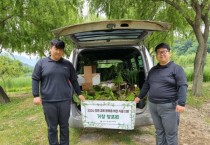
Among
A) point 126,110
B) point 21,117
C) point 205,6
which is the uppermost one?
point 205,6

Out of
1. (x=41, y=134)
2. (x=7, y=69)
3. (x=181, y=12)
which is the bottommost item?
(x=41, y=134)

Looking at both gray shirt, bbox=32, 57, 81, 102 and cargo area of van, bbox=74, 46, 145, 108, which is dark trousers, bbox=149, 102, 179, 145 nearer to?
cargo area of van, bbox=74, 46, 145, 108

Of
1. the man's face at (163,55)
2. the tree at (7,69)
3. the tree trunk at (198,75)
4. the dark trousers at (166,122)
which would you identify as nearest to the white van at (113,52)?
the man's face at (163,55)

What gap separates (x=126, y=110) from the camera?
509 cm

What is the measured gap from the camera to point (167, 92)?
14.8 feet

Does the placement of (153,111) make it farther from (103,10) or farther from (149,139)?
(103,10)

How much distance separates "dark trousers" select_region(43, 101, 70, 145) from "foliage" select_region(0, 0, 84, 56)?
23.3 ft

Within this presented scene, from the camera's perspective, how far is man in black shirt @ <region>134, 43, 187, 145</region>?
14.5 feet

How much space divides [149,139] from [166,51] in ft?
7.18

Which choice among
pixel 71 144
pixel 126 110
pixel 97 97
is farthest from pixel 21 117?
pixel 126 110

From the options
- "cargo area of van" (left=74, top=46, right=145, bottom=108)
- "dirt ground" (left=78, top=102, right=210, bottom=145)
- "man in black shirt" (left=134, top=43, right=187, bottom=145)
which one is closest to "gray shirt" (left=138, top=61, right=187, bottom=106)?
"man in black shirt" (left=134, top=43, right=187, bottom=145)

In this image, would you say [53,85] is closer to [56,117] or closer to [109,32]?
[56,117]

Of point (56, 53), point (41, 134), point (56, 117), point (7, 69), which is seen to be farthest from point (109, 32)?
point (7, 69)

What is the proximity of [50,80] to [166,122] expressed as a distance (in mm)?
1724
